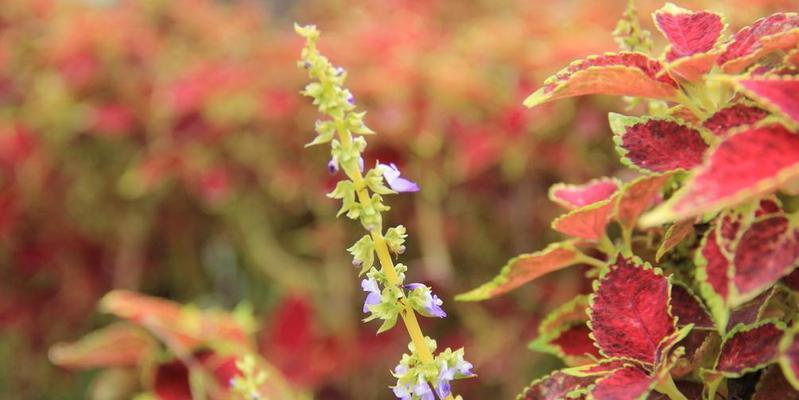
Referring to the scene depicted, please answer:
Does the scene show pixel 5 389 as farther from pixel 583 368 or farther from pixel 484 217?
pixel 583 368

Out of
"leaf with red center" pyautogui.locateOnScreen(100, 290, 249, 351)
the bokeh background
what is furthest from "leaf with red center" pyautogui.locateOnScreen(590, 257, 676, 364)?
the bokeh background

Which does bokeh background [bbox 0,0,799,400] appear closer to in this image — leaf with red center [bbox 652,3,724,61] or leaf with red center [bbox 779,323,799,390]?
leaf with red center [bbox 652,3,724,61]

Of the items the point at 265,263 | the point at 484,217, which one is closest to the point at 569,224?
the point at 484,217

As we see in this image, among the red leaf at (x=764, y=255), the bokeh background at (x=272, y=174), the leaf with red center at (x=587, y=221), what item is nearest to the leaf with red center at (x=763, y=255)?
the red leaf at (x=764, y=255)

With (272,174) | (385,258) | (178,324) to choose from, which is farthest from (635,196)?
(272,174)

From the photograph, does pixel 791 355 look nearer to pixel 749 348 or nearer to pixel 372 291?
pixel 749 348

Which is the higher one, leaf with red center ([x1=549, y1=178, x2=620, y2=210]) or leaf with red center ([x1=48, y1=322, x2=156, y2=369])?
leaf with red center ([x1=48, y1=322, x2=156, y2=369])

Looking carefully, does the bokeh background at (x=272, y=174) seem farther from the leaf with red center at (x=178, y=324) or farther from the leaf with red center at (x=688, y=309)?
the leaf with red center at (x=688, y=309)
